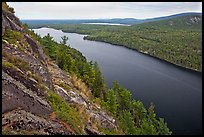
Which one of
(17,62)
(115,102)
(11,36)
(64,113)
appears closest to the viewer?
(64,113)

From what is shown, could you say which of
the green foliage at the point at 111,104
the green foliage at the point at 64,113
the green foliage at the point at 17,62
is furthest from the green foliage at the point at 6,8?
the green foliage at the point at 111,104

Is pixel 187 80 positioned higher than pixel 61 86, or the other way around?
pixel 61 86

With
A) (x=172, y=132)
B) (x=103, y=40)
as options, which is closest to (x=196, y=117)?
(x=172, y=132)

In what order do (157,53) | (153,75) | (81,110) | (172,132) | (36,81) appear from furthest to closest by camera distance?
(157,53)
(153,75)
(172,132)
(81,110)
(36,81)

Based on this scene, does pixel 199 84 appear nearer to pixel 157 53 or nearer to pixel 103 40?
pixel 157 53

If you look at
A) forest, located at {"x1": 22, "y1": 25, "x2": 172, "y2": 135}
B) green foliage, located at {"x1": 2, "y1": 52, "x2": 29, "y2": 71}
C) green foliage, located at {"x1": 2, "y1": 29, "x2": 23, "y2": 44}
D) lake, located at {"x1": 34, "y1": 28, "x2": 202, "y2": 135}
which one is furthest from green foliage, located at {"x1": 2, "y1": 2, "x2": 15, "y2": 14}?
lake, located at {"x1": 34, "y1": 28, "x2": 202, "y2": 135}

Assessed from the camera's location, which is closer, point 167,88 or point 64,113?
point 64,113

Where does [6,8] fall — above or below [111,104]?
above

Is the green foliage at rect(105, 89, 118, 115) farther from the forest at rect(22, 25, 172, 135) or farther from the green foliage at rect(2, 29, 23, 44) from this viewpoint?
the green foliage at rect(2, 29, 23, 44)

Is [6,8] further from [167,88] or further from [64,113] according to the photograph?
[167,88]

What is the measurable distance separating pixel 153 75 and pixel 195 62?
24.8m

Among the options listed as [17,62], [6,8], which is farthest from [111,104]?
[17,62]

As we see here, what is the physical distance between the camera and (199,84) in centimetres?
6334

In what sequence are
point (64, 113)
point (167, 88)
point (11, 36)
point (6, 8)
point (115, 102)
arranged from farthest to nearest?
point (167, 88) → point (115, 102) → point (6, 8) → point (11, 36) → point (64, 113)
